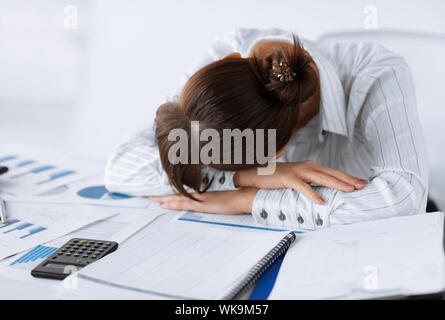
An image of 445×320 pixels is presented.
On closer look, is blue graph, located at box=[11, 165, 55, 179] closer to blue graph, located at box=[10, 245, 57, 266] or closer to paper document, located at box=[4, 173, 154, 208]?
paper document, located at box=[4, 173, 154, 208]

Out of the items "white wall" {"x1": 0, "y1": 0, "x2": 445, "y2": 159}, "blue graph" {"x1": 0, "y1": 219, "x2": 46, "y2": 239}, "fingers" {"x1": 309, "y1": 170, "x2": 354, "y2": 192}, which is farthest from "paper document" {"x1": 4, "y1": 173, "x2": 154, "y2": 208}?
"white wall" {"x1": 0, "y1": 0, "x2": 445, "y2": 159}

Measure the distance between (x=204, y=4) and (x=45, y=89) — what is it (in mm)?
1067

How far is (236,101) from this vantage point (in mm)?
770

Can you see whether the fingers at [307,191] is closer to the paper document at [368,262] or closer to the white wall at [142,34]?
the paper document at [368,262]

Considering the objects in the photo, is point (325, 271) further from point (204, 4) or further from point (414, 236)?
point (204, 4)

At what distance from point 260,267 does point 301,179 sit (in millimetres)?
290

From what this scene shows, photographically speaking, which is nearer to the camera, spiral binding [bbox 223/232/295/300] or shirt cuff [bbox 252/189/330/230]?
spiral binding [bbox 223/232/295/300]

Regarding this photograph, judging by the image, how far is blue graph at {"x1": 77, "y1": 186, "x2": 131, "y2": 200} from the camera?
101 centimetres

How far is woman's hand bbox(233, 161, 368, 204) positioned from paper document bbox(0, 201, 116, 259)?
0.29m

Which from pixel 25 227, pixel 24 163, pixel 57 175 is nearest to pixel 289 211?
pixel 25 227

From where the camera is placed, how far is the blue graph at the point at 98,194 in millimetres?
1013

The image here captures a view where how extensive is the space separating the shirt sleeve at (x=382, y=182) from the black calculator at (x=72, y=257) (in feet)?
0.95

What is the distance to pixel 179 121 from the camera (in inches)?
31.7
